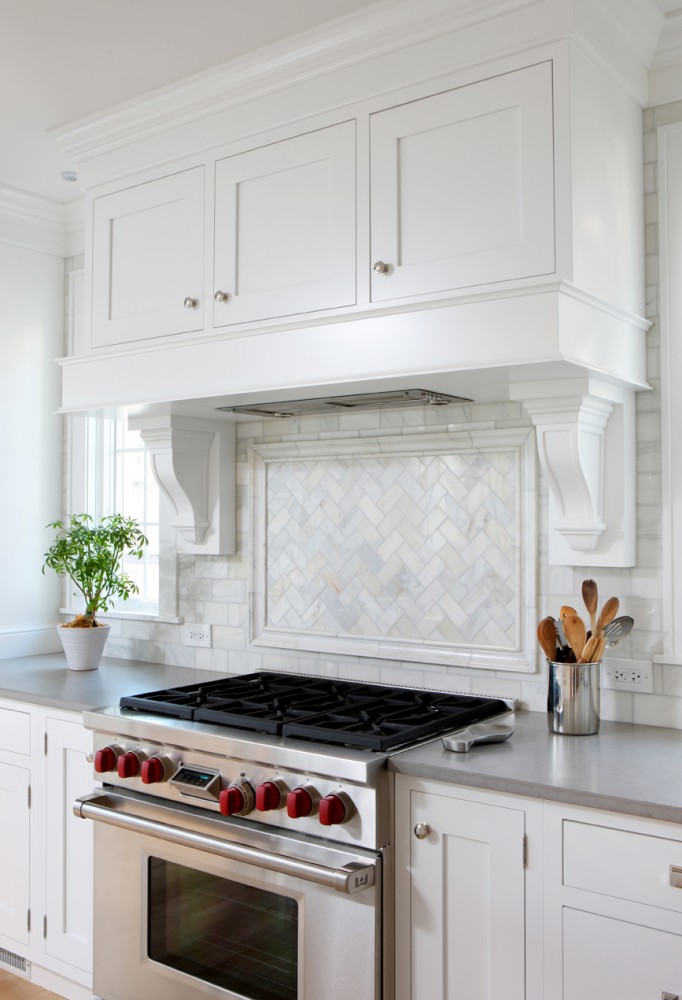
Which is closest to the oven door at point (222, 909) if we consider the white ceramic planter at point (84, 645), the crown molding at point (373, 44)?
the white ceramic planter at point (84, 645)

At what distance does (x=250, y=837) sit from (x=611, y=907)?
0.81 meters

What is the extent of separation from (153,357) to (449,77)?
3.65 ft

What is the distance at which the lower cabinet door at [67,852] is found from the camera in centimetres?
269

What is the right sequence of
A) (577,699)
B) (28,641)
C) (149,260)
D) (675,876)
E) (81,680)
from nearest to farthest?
(675,876) → (577,699) → (149,260) → (81,680) → (28,641)

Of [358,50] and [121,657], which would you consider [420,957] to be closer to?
[121,657]

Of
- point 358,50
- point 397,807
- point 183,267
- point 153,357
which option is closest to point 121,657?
point 153,357

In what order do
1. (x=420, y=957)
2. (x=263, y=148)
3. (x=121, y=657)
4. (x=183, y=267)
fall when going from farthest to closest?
(x=121, y=657)
(x=183, y=267)
(x=263, y=148)
(x=420, y=957)


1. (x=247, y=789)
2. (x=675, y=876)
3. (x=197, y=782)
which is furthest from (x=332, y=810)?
(x=675, y=876)

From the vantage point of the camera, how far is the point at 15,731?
2.89 meters

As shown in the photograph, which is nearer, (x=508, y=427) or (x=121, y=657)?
(x=508, y=427)

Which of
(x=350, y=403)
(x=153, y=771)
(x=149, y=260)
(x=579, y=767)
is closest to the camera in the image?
(x=579, y=767)

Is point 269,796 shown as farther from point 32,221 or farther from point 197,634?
point 32,221

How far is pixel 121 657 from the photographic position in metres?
3.50

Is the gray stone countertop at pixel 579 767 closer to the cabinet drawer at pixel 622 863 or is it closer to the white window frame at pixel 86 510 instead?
the cabinet drawer at pixel 622 863
